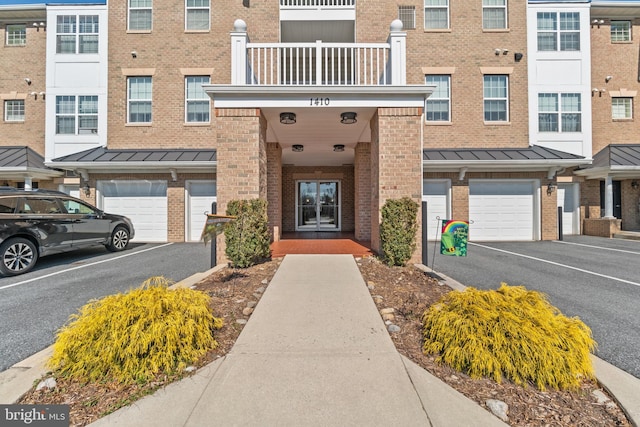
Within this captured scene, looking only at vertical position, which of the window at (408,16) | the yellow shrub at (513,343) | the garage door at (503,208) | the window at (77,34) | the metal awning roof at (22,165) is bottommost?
the yellow shrub at (513,343)

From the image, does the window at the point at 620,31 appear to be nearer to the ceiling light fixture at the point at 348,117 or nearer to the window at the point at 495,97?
the window at the point at 495,97

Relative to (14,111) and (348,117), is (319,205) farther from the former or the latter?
(14,111)

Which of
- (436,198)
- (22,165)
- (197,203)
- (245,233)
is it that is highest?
(22,165)

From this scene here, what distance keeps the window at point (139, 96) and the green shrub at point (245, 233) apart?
8223 mm

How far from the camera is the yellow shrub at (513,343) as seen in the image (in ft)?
6.93

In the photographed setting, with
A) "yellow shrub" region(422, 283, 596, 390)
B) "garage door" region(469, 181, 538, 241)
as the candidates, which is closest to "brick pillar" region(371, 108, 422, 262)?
"yellow shrub" region(422, 283, 596, 390)

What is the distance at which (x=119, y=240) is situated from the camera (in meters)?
8.41

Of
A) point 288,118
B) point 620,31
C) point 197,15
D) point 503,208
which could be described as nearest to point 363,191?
point 288,118

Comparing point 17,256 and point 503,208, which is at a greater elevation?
point 503,208

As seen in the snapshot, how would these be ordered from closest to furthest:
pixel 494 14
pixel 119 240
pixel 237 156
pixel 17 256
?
pixel 17 256 < pixel 237 156 < pixel 119 240 < pixel 494 14

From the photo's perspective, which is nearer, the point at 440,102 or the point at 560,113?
the point at 440,102

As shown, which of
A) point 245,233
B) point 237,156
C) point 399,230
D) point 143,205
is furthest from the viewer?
point 143,205

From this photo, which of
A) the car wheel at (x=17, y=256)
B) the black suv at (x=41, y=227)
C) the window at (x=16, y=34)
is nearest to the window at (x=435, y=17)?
the black suv at (x=41, y=227)

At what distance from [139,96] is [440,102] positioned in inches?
460
